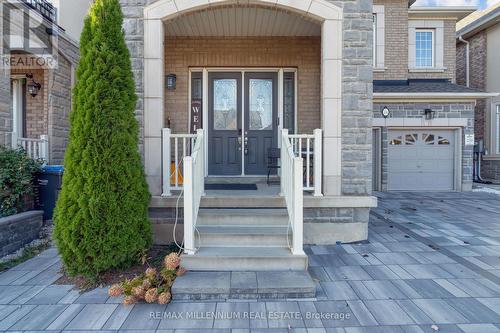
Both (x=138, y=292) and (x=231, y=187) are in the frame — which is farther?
(x=231, y=187)

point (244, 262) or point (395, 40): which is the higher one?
point (395, 40)

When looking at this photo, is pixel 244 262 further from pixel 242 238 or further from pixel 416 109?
pixel 416 109

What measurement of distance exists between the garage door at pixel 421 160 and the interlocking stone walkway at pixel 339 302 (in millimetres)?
5107

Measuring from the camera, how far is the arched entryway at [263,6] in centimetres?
421

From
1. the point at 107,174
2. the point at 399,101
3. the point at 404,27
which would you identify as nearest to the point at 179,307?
the point at 107,174

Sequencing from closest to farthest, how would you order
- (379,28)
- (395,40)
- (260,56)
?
(260,56)
(379,28)
(395,40)

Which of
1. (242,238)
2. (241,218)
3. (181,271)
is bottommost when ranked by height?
(181,271)

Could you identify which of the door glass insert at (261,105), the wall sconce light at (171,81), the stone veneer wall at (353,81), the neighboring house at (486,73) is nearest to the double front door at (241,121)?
the door glass insert at (261,105)

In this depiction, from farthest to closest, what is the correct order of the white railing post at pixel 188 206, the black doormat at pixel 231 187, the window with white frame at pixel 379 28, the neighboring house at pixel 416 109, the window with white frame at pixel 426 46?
the window with white frame at pixel 426 46, the window with white frame at pixel 379 28, the neighboring house at pixel 416 109, the black doormat at pixel 231 187, the white railing post at pixel 188 206

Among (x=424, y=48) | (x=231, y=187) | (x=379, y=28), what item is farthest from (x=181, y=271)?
(x=424, y=48)

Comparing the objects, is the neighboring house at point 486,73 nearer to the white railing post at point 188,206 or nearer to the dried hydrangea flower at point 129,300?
the white railing post at point 188,206

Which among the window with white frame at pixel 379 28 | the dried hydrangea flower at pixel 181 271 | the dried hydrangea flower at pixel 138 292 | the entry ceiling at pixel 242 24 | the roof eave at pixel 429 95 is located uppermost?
the window with white frame at pixel 379 28

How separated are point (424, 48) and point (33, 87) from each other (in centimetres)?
1091

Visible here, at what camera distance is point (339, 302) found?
9.25 feet
